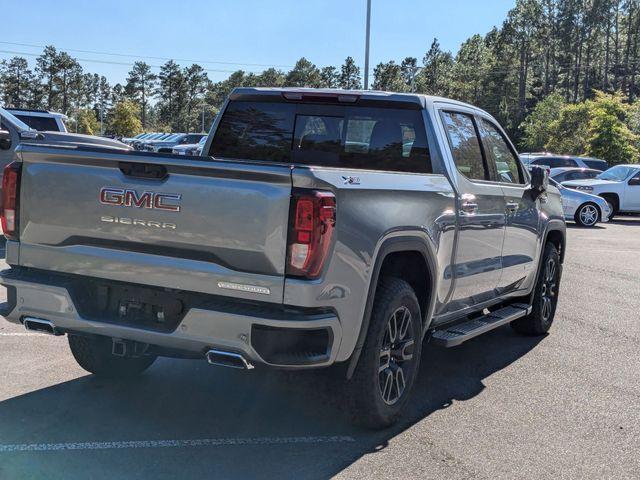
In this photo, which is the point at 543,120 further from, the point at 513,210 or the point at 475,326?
the point at 475,326

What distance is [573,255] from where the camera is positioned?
13.4 m

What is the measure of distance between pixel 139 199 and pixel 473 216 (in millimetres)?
2462

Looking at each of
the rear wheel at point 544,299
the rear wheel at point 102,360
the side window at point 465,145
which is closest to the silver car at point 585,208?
the rear wheel at point 544,299

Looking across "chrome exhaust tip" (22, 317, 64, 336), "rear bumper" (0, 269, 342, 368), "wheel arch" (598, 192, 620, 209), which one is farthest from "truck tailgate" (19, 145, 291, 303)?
"wheel arch" (598, 192, 620, 209)

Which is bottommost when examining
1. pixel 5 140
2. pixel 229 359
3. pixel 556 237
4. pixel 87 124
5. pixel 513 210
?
pixel 229 359

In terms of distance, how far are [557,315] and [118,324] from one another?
18.0 ft

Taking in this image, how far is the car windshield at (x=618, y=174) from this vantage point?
2219cm

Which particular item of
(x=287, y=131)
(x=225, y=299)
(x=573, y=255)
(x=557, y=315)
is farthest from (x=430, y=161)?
(x=573, y=255)

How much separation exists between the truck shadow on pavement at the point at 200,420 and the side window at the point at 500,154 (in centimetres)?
165

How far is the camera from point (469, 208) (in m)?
5.33

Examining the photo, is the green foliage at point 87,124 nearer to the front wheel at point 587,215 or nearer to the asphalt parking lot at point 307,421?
the front wheel at point 587,215

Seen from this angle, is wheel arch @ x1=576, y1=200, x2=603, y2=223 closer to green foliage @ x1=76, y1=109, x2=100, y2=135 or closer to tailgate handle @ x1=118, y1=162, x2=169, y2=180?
tailgate handle @ x1=118, y1=162, x2=169, y2=180

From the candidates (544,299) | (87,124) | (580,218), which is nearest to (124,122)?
(87,124)

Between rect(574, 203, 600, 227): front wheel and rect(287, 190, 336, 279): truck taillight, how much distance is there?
1735cm
